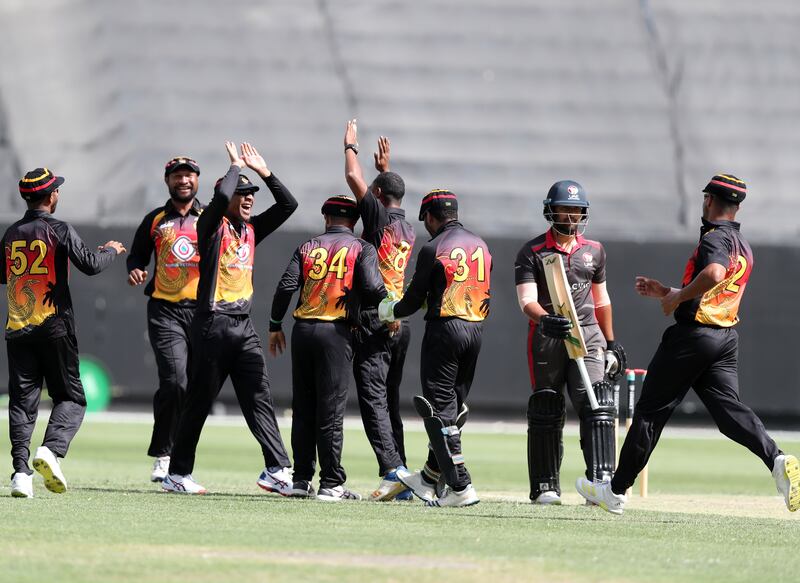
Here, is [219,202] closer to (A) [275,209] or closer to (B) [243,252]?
(B) [243,252]

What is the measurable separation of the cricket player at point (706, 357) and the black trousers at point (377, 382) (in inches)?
75.2

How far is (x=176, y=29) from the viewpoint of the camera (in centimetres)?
2423

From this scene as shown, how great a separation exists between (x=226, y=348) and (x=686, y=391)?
10.3 feet

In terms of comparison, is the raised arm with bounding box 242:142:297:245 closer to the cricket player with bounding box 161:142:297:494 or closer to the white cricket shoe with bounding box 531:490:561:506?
the cricket player with bounding box 161:142:297:494

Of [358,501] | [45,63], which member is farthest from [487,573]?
[45,63]

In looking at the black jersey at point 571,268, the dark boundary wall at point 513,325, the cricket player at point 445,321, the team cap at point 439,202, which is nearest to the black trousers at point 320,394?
the cricket player at point 445,321

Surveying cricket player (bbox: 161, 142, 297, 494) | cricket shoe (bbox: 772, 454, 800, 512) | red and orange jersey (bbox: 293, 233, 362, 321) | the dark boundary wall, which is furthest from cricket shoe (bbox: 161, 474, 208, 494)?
the dark boundary wall

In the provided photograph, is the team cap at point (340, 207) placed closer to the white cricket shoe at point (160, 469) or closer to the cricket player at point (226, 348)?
the cricket player at point (226, 348)

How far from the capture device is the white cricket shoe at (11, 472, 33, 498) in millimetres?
9320

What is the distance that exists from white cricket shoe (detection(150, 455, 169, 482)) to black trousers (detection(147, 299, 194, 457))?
1.6 inches

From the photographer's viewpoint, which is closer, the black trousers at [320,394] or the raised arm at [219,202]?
the raised arm at [219,202]

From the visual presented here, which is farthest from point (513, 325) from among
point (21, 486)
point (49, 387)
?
point (21, 486)

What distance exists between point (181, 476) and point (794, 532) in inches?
160

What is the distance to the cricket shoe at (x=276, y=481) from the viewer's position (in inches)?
393
